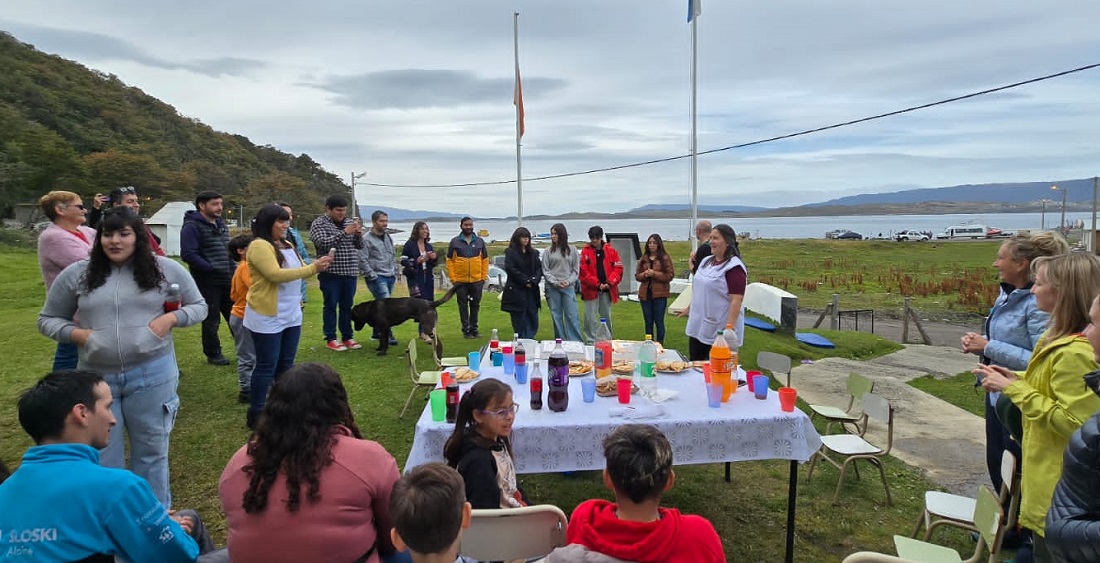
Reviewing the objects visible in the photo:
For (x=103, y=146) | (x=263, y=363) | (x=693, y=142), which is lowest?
(x=263, y=363)

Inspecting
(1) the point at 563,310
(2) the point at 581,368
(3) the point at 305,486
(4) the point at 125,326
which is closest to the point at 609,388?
(2) the point at 581,368

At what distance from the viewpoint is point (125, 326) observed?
2705mm

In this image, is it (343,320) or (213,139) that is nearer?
(343,320)

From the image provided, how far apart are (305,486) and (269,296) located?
287 cm

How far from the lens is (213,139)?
182ft

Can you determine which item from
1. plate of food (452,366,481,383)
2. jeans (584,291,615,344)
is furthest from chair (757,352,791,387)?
jeans (584,291,615,344)

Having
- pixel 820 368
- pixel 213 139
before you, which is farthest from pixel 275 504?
pixel 213 139

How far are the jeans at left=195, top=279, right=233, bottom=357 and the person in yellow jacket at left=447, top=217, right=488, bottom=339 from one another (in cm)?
286

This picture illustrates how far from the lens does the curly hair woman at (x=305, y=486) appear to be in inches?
64.1

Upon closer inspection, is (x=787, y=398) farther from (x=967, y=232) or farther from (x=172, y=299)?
(x=967, y=232)

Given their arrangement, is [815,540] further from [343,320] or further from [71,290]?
[343,320]

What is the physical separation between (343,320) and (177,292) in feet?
14.5

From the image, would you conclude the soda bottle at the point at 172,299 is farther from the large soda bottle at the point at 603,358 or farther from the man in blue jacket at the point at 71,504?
the large soda bottle at the point at 603,358

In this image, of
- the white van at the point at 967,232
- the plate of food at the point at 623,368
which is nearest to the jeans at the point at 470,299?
the plate of food at the point at 623,368
